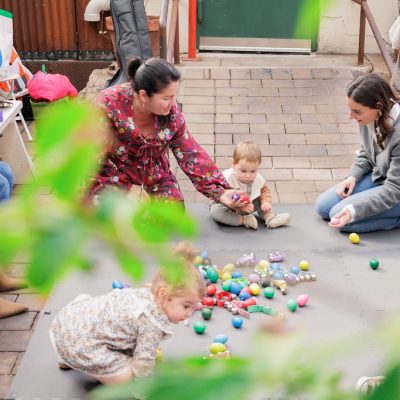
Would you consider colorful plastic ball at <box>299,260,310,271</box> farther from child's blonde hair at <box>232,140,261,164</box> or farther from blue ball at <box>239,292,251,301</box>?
child's blonde hair at <box>232,140,261,164</box>

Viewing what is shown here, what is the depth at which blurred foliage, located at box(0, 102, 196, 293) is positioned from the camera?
14.5 inches

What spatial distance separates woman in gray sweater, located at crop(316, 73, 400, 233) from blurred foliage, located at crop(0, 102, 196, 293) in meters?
3.67

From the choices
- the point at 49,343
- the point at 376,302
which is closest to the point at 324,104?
the point at 376,302

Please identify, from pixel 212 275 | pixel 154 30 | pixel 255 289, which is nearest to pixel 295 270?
pixel 255 289

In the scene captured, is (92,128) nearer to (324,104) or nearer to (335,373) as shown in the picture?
(335,373)

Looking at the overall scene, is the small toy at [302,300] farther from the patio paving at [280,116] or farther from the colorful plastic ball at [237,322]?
the patio paving at [280,116]

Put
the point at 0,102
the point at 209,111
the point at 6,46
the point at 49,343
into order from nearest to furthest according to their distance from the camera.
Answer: the point at 49,343, the point at 0,102, the point at 6,46, the point at 209,111

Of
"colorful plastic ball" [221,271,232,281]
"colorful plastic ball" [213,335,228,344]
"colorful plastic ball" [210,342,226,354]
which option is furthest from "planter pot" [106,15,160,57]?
"colorful plastic ball" [210,342,226,354]

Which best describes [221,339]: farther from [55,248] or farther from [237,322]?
[55,248]

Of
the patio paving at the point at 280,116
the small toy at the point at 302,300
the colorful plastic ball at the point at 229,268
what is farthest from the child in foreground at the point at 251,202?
the small toy at the point at 302,300

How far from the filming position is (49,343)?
3.25 meters

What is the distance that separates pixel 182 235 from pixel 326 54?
7.16 m

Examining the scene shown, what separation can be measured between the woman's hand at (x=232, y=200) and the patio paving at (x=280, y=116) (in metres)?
0.27

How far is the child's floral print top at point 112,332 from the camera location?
2709mm
